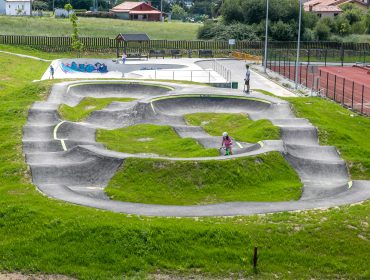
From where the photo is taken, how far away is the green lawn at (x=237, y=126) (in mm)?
33844

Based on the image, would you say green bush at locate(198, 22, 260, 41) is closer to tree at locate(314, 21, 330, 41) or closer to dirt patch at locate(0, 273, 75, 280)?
tree at locate(314, 21, 330, 41)

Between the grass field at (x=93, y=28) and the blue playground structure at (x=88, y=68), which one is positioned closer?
the blue playground structure at (x=88, y=68)

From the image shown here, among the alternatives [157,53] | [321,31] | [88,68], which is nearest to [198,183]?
[88,68]

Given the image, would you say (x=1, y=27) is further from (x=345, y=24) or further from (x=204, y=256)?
(x=204, y=256)

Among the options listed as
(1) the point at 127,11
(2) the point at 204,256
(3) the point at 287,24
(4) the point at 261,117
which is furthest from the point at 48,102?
(1) the point at 127,11

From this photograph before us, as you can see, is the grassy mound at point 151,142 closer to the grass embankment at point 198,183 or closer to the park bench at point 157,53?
the grass embankment at point 198,183

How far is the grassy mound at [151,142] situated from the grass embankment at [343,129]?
605 cm

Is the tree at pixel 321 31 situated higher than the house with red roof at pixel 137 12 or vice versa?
the house with red roof at pixel 137 12

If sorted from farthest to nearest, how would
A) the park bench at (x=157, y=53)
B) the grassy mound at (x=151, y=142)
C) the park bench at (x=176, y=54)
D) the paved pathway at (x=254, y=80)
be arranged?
1. the park bench at (x=176, y=54)
2. the park bench at (x=157, y=53)
3. the paved pathway at (x=254, y=80)
4. the grassy mound at (x=151, y=142)

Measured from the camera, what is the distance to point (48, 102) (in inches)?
1607

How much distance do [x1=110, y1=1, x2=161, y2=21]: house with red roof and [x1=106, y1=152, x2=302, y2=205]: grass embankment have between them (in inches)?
4355

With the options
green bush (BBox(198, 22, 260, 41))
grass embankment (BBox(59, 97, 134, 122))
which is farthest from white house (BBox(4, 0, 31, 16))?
grass embankment (BBox(59, 97, 134, 122))

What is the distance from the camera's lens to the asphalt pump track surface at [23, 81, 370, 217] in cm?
2356

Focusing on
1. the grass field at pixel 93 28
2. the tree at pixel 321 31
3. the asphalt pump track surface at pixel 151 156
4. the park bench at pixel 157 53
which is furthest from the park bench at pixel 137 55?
the tree at pixel 321 31
